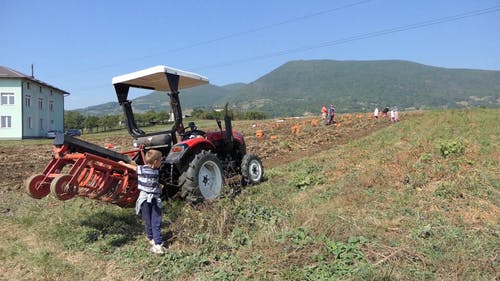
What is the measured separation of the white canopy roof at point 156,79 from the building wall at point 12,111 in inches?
1650

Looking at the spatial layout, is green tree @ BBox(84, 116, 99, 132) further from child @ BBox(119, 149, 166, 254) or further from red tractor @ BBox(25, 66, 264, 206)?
child @ BBox(119, 149, 166, 254)

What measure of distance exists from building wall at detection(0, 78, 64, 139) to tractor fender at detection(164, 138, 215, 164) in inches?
1680

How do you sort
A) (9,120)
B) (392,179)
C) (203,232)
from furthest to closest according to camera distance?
(9,120) → (392,179) → (203,232)

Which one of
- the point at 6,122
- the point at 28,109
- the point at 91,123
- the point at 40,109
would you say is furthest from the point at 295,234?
the point at 91,123

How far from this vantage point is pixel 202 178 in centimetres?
667

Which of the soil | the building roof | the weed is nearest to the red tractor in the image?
the weed

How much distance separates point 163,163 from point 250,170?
237cm

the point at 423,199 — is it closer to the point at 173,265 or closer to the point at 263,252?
the point at 263,252

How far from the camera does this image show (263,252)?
4.33 metres

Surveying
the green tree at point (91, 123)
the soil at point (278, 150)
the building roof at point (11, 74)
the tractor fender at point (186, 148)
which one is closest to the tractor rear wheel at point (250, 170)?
the tractor fender at point (186, 148)

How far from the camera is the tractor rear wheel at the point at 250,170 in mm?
8164

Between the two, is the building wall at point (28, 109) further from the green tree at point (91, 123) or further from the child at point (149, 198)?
the child at point (149, 198)

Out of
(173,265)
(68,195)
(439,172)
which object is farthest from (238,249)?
(439,172)

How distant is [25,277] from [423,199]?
5.25m
